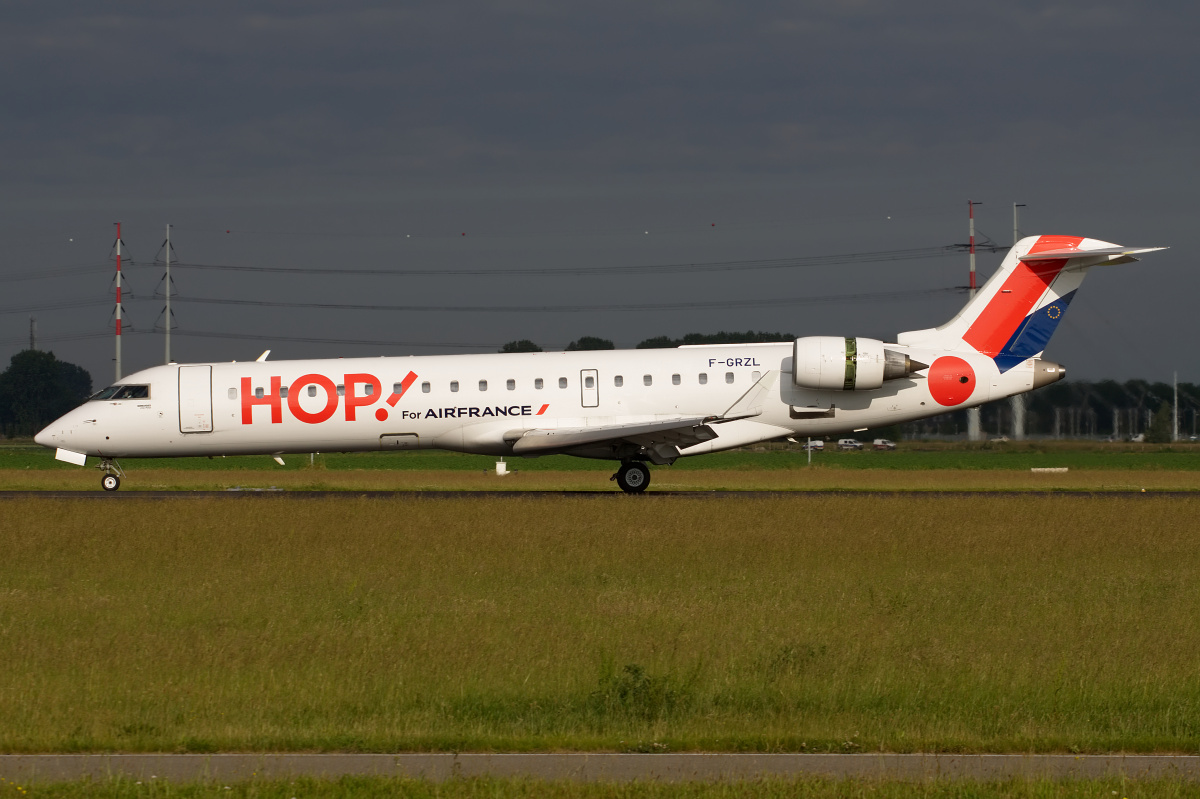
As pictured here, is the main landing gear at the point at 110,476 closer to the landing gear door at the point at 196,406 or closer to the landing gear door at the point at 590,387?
the landing gear door at the point at 196,406

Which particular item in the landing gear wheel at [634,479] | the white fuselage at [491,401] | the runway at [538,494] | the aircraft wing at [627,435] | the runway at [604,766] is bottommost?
the runway at [604,766]

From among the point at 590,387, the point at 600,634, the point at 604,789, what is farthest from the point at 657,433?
the point at 604,789

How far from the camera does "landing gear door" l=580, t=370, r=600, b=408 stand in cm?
2967

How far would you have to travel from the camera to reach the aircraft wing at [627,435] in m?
28.2

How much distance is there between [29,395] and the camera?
13962 cm

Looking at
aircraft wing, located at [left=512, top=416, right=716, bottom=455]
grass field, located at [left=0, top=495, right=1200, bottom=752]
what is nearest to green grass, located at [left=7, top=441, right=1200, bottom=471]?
aircraft wing, located at [left=512, top=416, right=716, bottom=455]

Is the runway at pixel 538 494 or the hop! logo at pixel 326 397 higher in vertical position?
the hop! logo at pixel 326 397

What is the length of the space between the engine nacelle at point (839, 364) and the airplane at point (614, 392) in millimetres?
34

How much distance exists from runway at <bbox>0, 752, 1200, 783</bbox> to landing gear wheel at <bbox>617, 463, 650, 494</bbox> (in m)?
21.5

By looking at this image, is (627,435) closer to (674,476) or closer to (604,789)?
(674,476)

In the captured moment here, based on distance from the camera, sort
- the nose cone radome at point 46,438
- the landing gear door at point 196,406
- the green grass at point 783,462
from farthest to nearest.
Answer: the green grass at point 783,462 → the nose cone radome at point 46,438 → the landing gear door at point 196,406

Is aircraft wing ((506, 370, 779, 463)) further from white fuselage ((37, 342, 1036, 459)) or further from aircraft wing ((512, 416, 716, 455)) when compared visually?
white fuselage ((37, 342, 1036, 459))

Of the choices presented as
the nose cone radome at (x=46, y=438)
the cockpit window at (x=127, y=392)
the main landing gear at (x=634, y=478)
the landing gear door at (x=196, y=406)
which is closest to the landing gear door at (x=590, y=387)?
the main landing gear at (x=634, y=478)

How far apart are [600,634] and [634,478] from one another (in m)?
17.6
